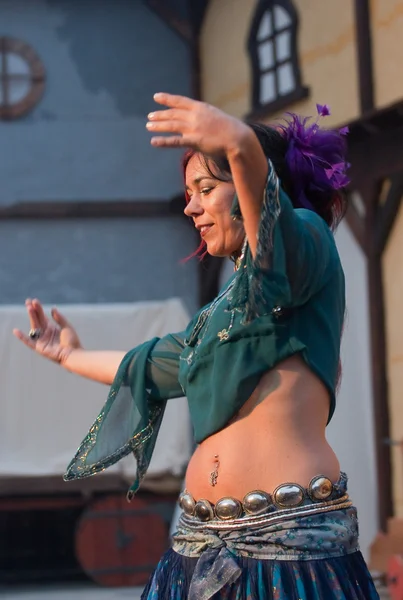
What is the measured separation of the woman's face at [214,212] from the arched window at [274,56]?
6.35m

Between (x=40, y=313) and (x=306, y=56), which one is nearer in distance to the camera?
(x=40, y=313)

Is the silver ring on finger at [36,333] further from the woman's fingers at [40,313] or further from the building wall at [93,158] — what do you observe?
the building wall at [93,158]

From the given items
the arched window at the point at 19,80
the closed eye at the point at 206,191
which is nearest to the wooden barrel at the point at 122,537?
the arched window at the point at 19,80

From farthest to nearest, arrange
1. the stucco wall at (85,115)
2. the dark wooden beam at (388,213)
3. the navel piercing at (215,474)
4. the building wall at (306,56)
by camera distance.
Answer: the stucco wall at (85,115)
the building wall at (306,56)
the dark wooden beam at (388,213)
the navel piercing at (215,474)

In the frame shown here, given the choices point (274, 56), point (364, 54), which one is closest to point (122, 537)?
point (364, 54)

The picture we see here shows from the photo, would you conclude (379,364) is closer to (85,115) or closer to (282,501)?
(85,115)

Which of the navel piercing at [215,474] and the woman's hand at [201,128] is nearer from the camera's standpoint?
the woman's hand at [201,128]

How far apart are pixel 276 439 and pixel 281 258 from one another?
0.37m

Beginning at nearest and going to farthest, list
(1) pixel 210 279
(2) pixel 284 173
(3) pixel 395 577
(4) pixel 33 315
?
(2) pixel 284 173
(4) pixel 33 315
(3) pixel 395 577
(1) pixel 210 279

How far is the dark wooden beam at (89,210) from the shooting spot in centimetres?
983

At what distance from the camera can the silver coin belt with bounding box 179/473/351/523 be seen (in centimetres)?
192

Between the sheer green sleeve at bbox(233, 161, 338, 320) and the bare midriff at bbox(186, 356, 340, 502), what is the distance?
16cm

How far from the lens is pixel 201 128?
169cm

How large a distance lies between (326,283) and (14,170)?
824 cm
